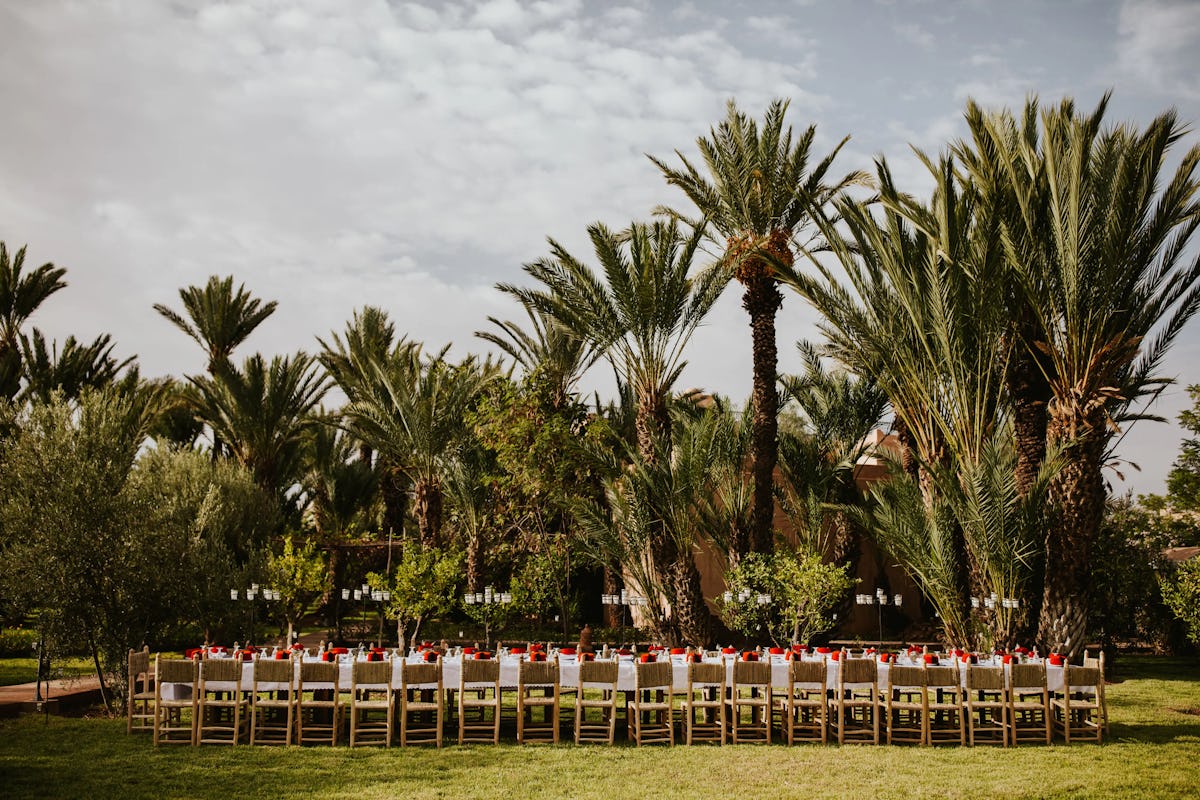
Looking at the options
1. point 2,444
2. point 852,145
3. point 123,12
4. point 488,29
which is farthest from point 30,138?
point 852,145

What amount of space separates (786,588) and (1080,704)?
6.81 meters

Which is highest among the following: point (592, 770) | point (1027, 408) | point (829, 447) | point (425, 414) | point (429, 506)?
point (425, 414)

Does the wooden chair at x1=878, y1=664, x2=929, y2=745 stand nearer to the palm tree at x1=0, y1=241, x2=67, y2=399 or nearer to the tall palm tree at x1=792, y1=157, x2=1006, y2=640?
the tall palm tree at x1=792, y1=157, x2=1006, y2=640

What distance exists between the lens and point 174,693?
10312 millimetres

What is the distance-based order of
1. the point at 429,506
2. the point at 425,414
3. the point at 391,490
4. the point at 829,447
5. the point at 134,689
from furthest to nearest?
the point at 391,490
the point at 829,447
the point at 429,506
the point at 425,414
the point at 134,689

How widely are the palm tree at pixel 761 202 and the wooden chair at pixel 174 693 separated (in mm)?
10281

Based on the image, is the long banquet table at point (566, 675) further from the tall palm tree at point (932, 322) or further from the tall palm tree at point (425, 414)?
the tall palm tree at point (425, 414)

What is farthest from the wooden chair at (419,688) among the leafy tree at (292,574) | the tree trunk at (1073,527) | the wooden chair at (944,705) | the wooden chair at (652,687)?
the leafy tree at (292,574)

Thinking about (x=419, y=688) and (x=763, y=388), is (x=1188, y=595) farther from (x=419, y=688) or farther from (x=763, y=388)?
(x=419, y=688)

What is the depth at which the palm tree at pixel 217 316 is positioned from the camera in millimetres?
25781

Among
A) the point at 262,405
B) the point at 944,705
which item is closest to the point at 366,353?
the point at 262,405

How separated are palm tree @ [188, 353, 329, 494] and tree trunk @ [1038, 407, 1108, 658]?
58.8 feet

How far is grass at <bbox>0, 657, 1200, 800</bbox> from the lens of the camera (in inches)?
319

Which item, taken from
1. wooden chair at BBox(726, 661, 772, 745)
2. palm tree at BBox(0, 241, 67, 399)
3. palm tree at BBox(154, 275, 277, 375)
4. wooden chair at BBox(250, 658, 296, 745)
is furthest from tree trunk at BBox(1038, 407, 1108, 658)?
palm tree at BBox(0, 241, 67, 399)
